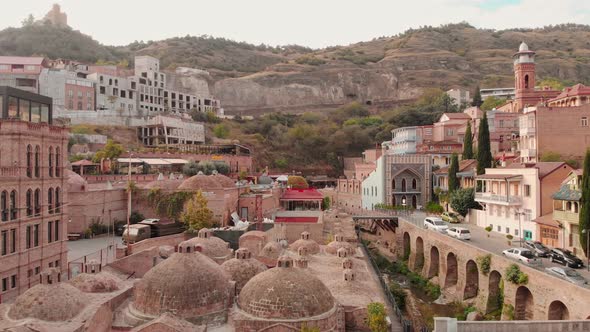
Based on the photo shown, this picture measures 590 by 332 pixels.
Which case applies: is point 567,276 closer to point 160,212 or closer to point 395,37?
point 160,212

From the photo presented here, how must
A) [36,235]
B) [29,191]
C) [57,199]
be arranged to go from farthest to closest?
[57,199]
[36,235]
[29,191]

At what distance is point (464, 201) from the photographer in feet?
145

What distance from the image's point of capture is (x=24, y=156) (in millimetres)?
25250

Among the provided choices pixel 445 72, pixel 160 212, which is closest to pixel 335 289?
pixel 160 212

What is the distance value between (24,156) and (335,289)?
17.2 meters

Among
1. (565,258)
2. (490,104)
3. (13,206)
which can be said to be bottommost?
(565,258)

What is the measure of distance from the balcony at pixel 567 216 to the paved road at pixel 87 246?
2856 centimetres

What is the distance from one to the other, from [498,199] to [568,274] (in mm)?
14840

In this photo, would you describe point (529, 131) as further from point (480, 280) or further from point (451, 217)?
point (480, 280)

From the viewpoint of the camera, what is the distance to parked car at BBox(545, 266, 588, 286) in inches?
914

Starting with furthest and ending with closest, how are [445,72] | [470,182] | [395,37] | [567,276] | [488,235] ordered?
[395,37]
[445,72]
[470,182]
[488,235]
[567,276]

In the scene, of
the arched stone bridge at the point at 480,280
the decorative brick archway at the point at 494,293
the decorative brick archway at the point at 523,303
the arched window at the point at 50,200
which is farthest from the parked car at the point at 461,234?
the arched window at the point at 50,200

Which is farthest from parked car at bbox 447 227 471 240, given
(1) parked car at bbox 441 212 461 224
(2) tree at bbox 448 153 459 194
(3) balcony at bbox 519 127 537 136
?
(3) balcony at bbox 519 127 537 136

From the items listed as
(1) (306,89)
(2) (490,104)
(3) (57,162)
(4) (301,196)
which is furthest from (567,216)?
(1) (306,89)
